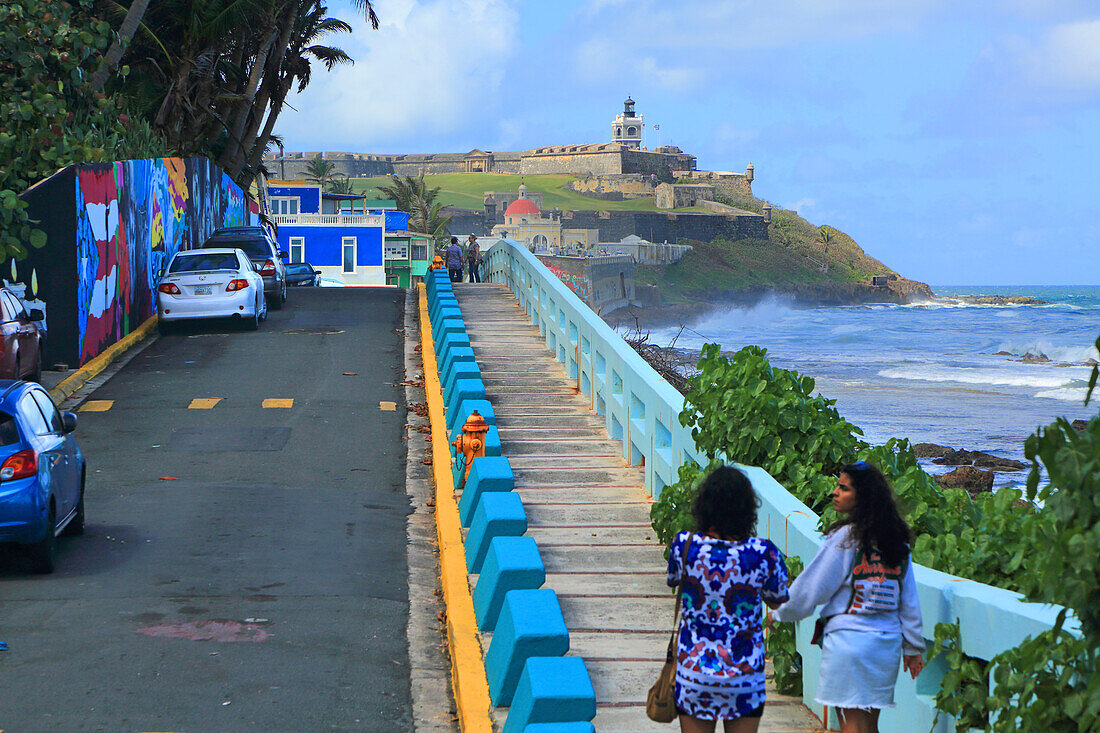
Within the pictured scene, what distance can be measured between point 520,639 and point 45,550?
191 inches

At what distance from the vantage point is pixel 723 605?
471 centimetres

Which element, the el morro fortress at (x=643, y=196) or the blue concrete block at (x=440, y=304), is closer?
the blue concrete block at (x=440, y=304)

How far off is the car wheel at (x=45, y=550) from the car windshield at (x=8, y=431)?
1.92ft

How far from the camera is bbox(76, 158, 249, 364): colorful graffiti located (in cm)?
1920

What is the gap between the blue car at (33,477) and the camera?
912cm

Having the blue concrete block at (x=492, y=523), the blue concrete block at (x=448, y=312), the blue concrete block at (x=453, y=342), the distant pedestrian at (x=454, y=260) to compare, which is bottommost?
the blue concrete block at (x=492, y=523)

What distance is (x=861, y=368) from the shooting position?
223 feet

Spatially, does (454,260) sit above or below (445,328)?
above

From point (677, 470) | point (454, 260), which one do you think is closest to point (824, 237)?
point (454, 260)

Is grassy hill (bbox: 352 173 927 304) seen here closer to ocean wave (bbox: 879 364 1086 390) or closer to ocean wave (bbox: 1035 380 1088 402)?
ocean wave (bbox: 879 364 1086 390)

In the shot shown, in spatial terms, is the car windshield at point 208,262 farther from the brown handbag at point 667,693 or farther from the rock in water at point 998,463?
the brown handbag at point 667,693

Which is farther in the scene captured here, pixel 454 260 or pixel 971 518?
pixel 454 260

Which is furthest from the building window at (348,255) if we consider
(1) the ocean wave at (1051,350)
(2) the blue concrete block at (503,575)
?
→ (2) the blue concrete block at (503,575)

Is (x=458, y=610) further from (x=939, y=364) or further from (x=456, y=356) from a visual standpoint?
(x=939, y=364)
